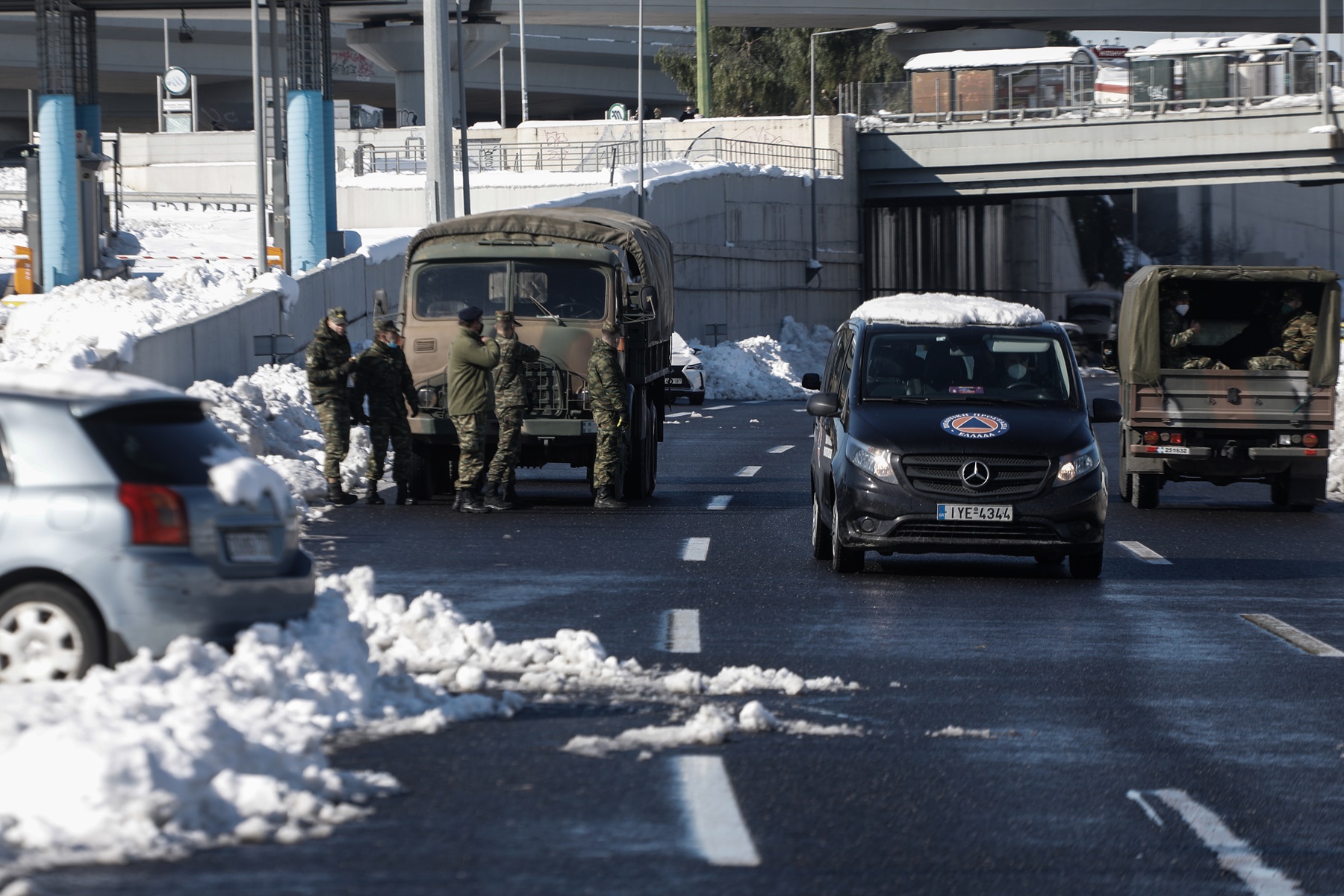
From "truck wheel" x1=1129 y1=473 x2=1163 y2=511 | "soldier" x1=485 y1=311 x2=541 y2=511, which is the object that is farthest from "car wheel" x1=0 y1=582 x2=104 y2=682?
"truck wheel" x1=1129 y1=473 x2=1163 y2=511

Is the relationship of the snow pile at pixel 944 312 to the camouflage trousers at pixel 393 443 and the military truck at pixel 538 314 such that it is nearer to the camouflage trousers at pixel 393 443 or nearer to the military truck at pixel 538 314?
the military truck at pixel 538 314

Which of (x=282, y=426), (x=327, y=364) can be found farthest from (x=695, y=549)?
(x=282, y=426)

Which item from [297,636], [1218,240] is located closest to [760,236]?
[1218,240]

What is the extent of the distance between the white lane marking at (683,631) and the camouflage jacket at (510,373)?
670 centimetres

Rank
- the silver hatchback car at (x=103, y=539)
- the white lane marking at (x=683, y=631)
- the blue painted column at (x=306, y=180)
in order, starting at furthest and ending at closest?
the blue painted column at (x=306, y=180) → the white lane marking at (x=683, y=631) → the silver hatchback car at (x=103, y=539)

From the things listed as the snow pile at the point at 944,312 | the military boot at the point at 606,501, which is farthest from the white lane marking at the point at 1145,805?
the military boot at the point at 606,501

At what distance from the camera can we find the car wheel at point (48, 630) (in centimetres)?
769

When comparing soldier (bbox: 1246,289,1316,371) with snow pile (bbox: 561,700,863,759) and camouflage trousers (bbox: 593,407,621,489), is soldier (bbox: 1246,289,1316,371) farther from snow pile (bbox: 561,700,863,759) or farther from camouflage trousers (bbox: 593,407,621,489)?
snow pile (bbox: 561,700,863,759)

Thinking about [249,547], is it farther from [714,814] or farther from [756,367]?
[756,367]

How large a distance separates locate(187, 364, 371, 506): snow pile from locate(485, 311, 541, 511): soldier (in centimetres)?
178

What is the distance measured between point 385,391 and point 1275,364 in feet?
29.9

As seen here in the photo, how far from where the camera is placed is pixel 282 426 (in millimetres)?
23281

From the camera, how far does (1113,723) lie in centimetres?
860

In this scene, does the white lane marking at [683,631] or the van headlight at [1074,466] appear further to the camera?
the van headlight at [1074,466]
